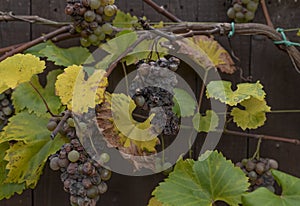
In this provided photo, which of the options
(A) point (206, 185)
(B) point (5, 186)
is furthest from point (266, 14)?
(B) point (5, 186)

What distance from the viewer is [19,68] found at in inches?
39.3

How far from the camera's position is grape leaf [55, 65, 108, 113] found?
0.87 meters

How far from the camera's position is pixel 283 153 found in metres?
1.35

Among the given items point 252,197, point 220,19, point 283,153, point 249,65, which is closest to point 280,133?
point 283,153

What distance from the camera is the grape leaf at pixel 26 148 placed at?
1.05 m

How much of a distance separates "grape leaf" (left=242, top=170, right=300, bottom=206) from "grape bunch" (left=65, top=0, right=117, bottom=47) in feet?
1.69

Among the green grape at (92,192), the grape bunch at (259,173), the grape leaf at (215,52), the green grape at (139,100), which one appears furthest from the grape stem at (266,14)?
the green grape at (92,192)

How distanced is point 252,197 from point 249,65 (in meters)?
0.53

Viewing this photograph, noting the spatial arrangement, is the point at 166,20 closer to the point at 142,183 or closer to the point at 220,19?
the point at 220,19

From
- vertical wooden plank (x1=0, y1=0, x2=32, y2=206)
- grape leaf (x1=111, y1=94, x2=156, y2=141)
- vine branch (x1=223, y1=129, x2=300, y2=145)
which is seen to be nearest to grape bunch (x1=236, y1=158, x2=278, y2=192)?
vine branch (x1=223, y1=129, x2=300, y2=145)

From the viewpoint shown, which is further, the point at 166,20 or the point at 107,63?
the point at 166,20

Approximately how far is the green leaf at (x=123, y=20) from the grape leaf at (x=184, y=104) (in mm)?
261

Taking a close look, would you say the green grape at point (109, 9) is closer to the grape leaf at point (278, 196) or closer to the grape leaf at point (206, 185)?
the grape leaf at point (206, 185)

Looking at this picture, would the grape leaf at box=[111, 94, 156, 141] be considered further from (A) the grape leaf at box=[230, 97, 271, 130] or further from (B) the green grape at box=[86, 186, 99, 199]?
(A) the grape leaf at box=[230, 97, 271, 130]
